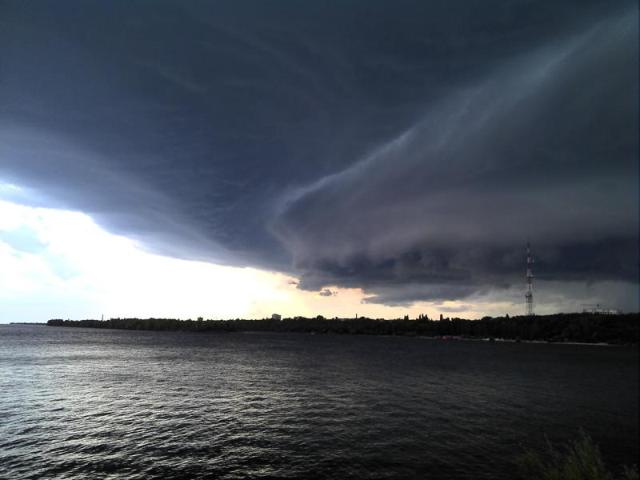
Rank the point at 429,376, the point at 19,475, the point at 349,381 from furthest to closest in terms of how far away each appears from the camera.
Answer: the point at 429,376, the point at 349,381, the point at 19,475

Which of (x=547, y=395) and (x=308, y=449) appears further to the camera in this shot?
(x=547, y=395)

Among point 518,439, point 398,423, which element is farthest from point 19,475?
point 518,439

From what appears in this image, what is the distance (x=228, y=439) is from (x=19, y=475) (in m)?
16.5

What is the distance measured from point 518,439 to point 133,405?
157 ft

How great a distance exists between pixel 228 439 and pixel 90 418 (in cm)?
1810

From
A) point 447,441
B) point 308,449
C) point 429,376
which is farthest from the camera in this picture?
point 429,376

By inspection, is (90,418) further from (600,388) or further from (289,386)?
(600,388)

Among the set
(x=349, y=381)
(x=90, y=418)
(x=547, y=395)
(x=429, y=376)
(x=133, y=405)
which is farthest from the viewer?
(x=429, y=376)

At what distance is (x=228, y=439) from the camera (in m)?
37.4

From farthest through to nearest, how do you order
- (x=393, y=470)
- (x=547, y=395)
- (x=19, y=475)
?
(x=547, y=395)
(x=393, y=470)
(x=19, y=475)

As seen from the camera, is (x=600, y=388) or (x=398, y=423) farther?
(x=600, y=388)

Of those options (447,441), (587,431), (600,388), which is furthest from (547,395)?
(447,441)

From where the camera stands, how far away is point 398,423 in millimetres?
45438

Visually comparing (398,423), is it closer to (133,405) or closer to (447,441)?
(447,441)
